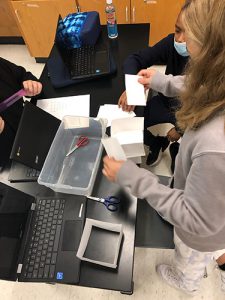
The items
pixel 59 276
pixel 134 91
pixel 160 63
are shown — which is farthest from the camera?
pixel 160 63

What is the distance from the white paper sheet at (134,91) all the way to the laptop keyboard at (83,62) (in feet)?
0.74

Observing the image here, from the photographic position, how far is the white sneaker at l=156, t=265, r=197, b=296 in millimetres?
1335

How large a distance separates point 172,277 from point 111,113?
90 centimetres

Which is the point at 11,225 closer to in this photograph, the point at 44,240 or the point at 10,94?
the point at 44,240

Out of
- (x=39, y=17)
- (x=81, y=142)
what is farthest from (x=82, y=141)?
(x=39, y=17)

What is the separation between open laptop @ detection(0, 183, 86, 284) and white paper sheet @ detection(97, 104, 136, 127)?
0.40 m

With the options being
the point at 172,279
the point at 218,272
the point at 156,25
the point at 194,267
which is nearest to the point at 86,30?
the point at 156,25

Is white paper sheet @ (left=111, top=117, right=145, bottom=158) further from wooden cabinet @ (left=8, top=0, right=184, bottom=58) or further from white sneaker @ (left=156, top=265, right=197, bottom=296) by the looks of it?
wooden cabinet @ (left=8, top=0, right=184, bottom=58)

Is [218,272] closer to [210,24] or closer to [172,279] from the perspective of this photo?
[172,279]

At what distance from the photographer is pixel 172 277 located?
54.3 inches

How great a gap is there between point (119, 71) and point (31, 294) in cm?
133

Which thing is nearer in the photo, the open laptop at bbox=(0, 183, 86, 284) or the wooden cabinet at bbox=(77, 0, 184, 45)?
the open laptop at bbox=(0, 183, 86, 284)

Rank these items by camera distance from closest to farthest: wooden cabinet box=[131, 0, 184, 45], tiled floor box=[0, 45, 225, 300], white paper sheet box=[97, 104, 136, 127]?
white paper sheet box=[97, 104, 136, 127] < tiled floor box=[0, 45, 225, 300] < wooden cabinet box=[131, 0, 184, 45]

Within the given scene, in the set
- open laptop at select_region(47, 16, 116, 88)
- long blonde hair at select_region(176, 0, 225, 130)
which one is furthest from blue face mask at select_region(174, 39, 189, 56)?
long blonde hair at select_region(176, 0, 225, 130)
